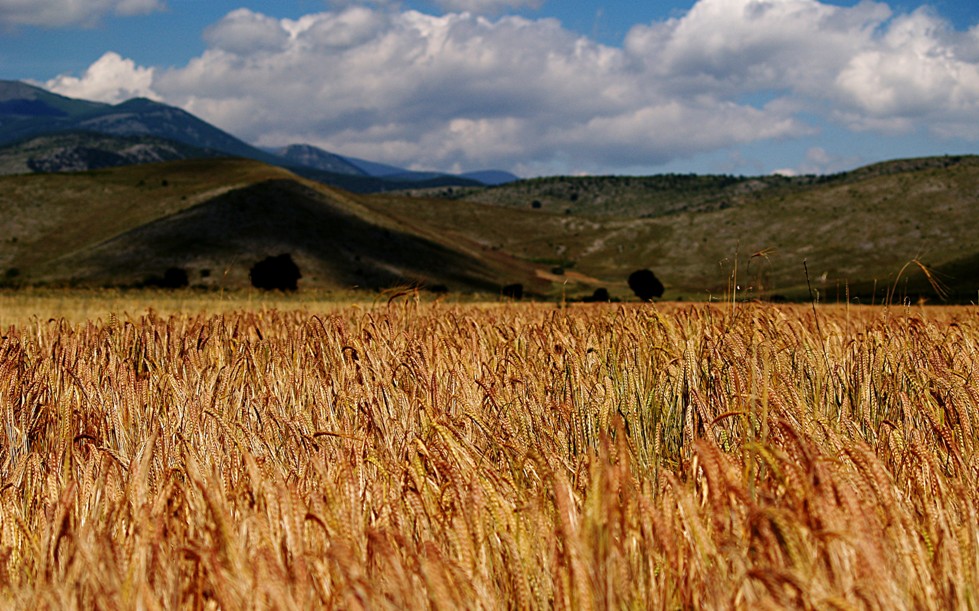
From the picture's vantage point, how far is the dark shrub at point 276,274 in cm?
5153

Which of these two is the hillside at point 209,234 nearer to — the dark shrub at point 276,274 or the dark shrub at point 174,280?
the dark shrub at point 174,280

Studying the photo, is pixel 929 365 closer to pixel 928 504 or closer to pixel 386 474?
pixel 928 504

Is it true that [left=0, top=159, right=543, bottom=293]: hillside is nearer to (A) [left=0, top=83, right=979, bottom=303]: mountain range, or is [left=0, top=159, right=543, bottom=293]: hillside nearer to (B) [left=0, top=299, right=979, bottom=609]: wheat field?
(A) [left=0, top=83, right=979, bottom=303]: mountain range

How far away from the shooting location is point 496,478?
3.17 m

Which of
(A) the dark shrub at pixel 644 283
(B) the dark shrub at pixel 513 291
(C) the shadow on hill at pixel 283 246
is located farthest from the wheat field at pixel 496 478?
(A) the dark shrub at pixel 644 283

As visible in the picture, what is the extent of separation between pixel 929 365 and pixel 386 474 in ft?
13.6

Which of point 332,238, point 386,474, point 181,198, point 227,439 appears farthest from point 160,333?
point 181,198

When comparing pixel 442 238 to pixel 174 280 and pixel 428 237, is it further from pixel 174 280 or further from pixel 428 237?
pixel 174 280

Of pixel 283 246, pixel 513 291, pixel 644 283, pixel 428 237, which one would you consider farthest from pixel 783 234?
pixel 513 291

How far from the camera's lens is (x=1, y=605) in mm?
2236

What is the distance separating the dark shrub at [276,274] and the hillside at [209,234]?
8485 mm

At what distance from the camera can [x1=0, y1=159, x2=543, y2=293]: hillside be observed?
224ft

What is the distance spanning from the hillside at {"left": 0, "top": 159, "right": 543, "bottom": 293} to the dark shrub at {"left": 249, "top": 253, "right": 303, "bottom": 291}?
8.48 m

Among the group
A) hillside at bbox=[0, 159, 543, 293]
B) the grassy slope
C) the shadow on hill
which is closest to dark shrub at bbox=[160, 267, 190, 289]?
hillside at bbox=[0, 159, 543, 293]
